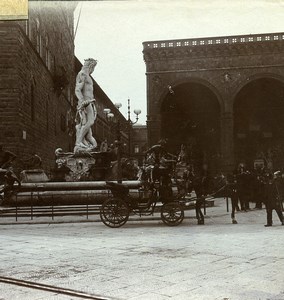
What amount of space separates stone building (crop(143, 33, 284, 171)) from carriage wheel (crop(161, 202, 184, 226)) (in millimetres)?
20059

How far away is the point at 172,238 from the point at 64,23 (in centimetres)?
2076

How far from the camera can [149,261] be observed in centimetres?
591

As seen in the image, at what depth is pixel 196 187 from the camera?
10000mm

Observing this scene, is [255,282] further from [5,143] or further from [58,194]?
[5,143]

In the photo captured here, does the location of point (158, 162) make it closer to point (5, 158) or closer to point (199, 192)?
point (199, 192)

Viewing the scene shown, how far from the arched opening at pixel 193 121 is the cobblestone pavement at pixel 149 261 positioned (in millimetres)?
22425

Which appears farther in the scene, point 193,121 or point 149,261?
point 193,121

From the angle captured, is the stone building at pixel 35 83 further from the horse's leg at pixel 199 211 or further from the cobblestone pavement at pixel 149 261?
the horse's leg at pixel 199 211

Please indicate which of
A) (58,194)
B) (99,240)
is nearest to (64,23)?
(58,194)

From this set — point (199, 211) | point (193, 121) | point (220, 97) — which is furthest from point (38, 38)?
point (193, 121)

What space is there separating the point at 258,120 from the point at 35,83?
57.7 feet

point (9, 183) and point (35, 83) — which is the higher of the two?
point (35, 83)

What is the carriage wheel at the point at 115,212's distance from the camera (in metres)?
9.48

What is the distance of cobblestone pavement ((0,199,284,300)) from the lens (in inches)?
176
